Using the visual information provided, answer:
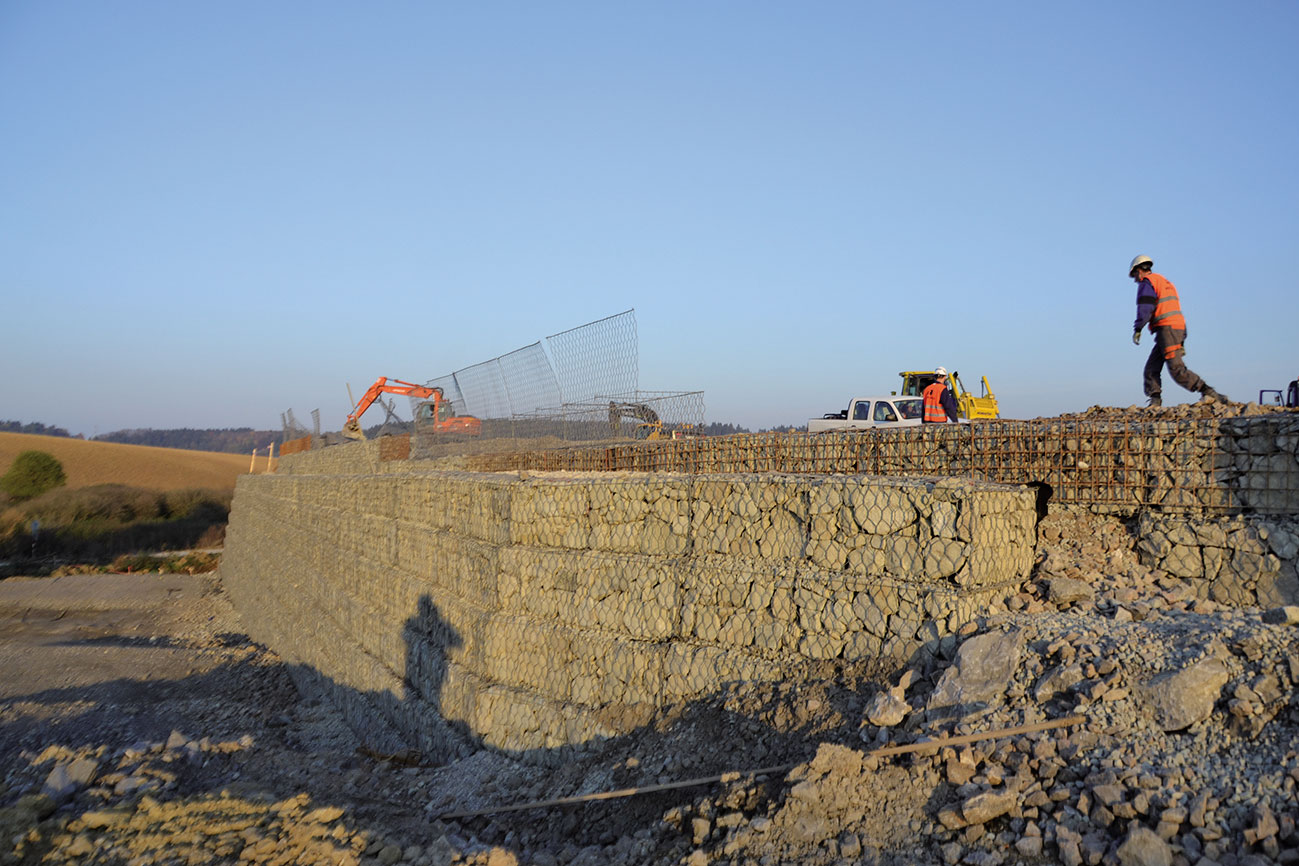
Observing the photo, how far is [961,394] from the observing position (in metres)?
18.0

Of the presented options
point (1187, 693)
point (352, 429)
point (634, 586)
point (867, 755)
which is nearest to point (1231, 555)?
point (1187, 693)

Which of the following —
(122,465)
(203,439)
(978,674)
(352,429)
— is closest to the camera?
(978,674)

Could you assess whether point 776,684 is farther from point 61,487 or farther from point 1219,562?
point 61,487

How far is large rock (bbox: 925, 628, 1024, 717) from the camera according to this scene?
14.3 ft

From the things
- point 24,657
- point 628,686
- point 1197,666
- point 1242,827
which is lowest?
point 24,657

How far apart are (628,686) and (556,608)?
1.18 metres

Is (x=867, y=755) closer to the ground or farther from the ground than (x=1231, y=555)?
closer to the ground

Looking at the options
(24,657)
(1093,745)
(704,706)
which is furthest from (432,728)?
(24,657)

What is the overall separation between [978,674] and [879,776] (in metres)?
0.86

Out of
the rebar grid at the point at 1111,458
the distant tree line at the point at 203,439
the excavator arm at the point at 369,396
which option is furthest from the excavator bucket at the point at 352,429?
the distant tree line at the point at 203,439

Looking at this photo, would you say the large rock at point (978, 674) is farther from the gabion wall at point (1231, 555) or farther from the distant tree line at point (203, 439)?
the distant tree line at point (203, 439)

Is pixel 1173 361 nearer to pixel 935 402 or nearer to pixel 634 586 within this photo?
pixel 634 586

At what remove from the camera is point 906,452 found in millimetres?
7012

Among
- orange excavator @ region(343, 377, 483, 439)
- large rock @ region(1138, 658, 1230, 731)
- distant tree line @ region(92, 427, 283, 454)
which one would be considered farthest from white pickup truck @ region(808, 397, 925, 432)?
distant tree line @ region(92, 427, 283, 454)
